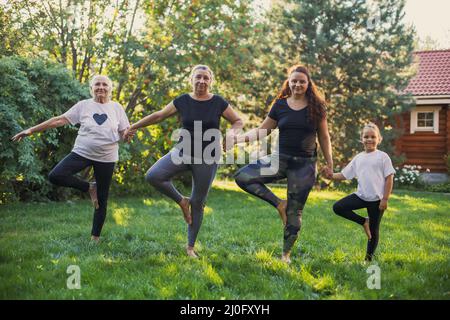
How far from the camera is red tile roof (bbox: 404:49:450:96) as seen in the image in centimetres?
1770

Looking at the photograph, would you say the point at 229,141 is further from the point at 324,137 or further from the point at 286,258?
the point at 286,258

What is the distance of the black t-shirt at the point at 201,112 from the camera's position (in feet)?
15.4

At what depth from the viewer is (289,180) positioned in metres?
4.73

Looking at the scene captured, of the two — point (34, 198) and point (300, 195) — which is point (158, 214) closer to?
point (34, 198)

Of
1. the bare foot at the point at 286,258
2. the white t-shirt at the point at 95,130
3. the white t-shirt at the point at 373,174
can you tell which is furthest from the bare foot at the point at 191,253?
the white t-shirt at the point at 373,174

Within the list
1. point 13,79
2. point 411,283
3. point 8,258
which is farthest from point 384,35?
point 8,258

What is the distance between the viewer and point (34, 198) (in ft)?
32.5

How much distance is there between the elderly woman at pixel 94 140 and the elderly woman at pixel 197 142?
2.72 feet

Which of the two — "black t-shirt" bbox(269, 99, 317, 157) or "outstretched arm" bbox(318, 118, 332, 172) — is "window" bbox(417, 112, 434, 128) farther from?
"black t-shirt" bbox(269, 99, 317, 157)

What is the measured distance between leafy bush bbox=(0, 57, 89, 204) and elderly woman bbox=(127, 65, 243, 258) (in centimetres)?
413

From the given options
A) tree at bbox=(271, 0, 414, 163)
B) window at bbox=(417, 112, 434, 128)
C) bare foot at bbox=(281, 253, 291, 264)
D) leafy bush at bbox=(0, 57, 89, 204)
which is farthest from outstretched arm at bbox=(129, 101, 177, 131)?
window at bbox=(417, 112, 434, 128)

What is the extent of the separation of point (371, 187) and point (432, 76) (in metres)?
16.1
